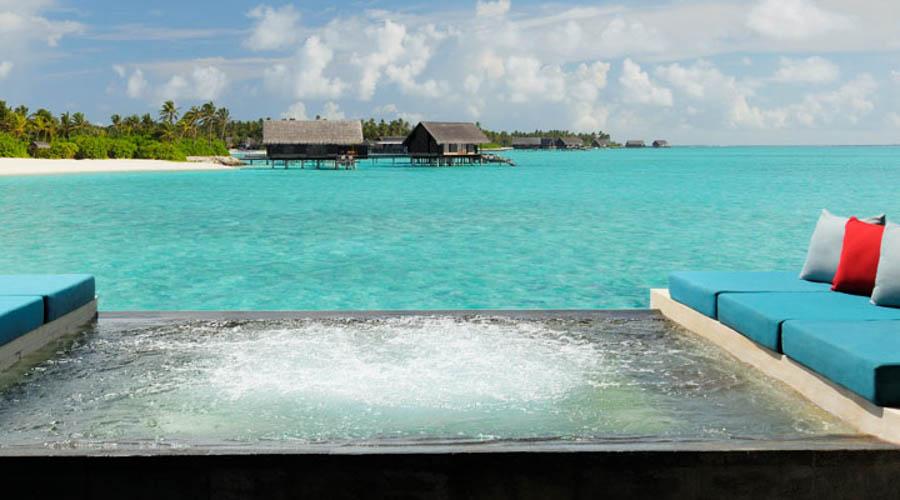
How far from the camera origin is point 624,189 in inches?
1742

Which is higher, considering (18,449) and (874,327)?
(874,327)

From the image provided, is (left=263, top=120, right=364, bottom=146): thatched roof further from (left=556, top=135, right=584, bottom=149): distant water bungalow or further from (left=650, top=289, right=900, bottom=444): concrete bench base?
(left=556, top=135, right=584, bottom=149): distant water bungalow

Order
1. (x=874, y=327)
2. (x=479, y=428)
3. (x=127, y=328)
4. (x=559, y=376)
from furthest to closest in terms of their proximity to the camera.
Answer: (x=127, y=328)
(x=559, y=376)
(x=874, y=327)
(x=479, y=428)

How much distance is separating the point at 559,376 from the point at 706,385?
763mm

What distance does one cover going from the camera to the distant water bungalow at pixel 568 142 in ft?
574

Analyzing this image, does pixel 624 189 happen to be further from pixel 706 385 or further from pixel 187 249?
pixel 706 385

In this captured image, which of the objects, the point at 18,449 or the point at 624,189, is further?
the point at 624,189

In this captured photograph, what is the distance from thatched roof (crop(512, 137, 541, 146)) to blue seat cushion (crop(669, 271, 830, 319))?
172752mm

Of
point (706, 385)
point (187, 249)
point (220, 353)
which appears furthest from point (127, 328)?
point (187, 249)

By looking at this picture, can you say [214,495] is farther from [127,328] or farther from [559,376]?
[127,328]

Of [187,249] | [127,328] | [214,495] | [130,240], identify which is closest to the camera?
[214,495]

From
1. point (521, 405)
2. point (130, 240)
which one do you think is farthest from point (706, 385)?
point (130, 240)

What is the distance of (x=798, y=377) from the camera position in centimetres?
418

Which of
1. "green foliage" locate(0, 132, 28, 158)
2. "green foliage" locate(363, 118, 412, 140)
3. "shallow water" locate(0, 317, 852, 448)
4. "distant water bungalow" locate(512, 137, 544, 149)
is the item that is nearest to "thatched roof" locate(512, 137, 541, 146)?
"distant water bungalow" locate(512, 137, 544, 149)
